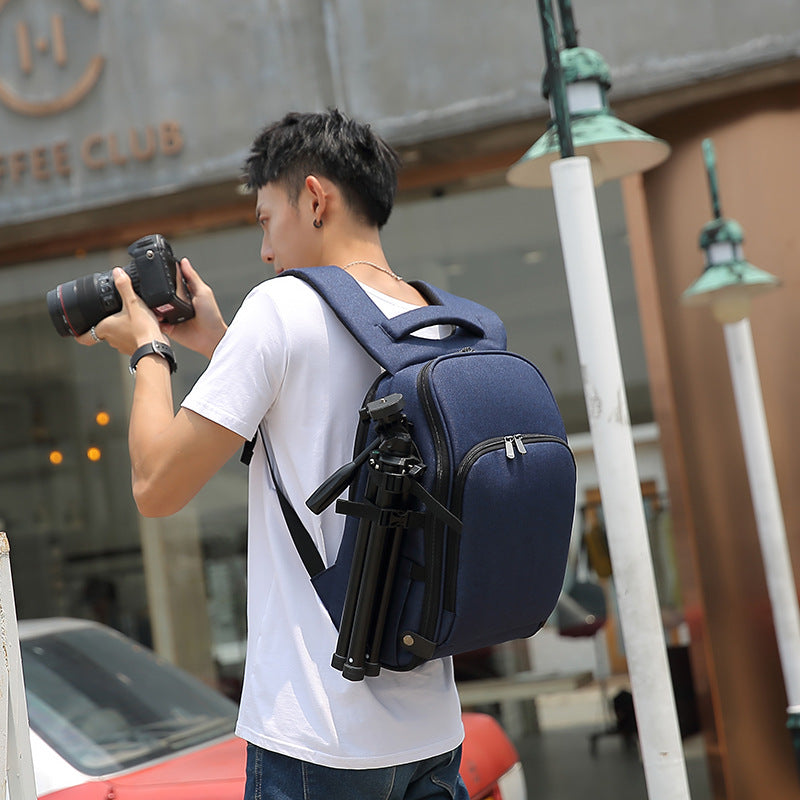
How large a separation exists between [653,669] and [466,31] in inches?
156

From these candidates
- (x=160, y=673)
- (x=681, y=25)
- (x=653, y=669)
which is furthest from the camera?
(x=681, y=25)

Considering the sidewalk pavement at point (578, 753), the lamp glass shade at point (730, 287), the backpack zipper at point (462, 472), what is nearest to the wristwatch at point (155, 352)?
the backpack zipper at point (462, 472)

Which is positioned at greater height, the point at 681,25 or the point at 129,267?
the point at 681,25

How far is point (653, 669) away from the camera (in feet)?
9.79

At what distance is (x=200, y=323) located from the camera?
196 centimetres

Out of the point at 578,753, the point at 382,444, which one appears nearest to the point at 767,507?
the point at 578,753

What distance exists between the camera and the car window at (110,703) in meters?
3.13

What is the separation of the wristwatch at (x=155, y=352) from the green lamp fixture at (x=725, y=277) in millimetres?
3671

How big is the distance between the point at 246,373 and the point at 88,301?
49cm

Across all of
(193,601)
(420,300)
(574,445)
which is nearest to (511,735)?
(574,445)

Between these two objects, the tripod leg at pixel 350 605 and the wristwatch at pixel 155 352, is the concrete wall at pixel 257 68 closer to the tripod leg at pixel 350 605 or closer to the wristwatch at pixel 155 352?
the wristwatch at pixel 155 352

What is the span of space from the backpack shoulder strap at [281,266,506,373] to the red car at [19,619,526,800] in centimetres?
153

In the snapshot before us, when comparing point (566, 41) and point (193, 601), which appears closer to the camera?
point (566, 41)

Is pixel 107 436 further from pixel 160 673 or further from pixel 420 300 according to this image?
pixel 420 300
